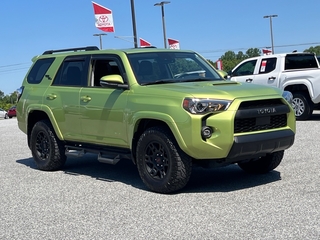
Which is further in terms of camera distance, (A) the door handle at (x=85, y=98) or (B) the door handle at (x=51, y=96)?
(B) the door handle at (x=51, y=96)

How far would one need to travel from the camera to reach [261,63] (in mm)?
15008

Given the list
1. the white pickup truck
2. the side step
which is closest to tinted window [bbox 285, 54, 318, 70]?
the white pickup truck

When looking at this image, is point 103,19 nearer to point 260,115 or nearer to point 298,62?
point 298,62

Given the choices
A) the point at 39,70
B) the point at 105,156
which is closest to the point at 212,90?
the point at 105,156

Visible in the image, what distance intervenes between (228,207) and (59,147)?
364 centimetres

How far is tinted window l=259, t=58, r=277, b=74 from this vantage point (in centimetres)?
1482

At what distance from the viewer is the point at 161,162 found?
6461 millimetres

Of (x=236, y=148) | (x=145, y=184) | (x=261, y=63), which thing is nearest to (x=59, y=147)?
(x=145, y=184)

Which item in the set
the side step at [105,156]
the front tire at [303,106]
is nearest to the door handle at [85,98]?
the side step at [105,156]

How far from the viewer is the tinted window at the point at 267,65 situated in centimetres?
1482

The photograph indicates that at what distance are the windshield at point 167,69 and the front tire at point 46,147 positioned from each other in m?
2.02

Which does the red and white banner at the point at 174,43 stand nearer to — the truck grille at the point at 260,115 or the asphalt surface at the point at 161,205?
the asphalt surface at the point at 161,205

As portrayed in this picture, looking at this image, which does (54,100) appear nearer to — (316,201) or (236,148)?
(236,148)

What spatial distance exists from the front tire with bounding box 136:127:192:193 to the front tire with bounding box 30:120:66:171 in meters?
2.13
